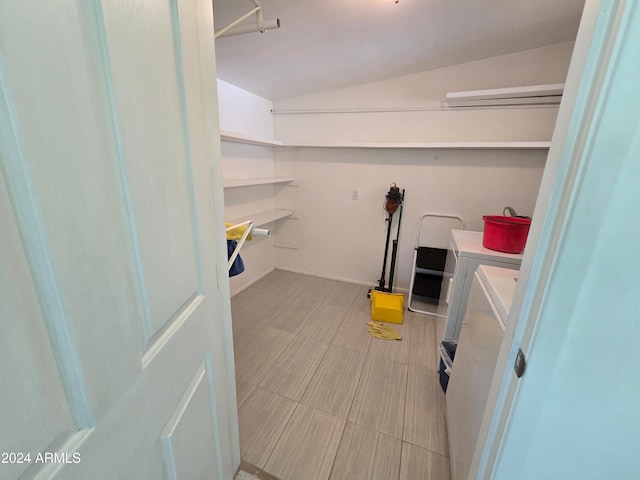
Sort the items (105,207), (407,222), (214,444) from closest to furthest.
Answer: (105,207) < (214,444) < (407,222)

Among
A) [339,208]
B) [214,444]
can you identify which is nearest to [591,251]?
[214,444]

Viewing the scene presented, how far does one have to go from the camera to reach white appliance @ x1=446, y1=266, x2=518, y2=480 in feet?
2.94

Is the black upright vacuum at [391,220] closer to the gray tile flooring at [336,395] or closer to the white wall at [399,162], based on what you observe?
the white wall at [399,162]

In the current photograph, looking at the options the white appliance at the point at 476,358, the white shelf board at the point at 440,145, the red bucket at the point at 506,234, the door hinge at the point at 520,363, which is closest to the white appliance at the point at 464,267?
the red bucket at the point at 506,234

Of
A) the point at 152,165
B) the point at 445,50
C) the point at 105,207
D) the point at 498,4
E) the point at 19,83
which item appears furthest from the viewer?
the point at 445,50

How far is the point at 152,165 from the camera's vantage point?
0.54m

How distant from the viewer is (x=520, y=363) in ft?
1.96

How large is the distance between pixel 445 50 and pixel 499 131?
905 mm

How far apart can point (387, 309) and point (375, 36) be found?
2173mm

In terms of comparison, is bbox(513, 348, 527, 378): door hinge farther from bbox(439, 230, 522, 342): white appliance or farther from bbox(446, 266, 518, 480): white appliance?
bbox(439, 230, 522, 342): white appliance

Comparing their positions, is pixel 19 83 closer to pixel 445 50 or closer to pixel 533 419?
pixel 533 419

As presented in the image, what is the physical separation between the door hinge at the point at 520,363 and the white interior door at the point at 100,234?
79 centimetres

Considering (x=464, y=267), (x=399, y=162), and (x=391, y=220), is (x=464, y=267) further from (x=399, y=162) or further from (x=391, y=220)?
(x=399, y=162)

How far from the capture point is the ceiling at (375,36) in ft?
4.99
